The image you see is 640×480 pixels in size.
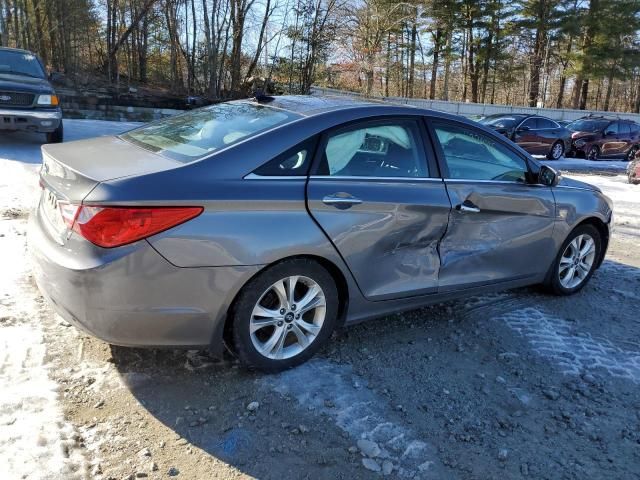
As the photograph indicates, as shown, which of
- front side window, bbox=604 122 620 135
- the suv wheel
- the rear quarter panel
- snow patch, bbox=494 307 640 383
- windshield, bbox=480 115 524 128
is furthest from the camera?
Answer: front side window, bbox=604 122 620 135

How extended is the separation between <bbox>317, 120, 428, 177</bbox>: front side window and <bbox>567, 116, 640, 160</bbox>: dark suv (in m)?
17.8

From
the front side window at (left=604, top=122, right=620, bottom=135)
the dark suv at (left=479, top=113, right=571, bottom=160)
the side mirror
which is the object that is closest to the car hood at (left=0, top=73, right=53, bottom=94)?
the side mirror

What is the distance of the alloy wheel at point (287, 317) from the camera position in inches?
122

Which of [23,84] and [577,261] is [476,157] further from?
[23,84]

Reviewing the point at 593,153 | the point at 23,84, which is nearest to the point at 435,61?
the point at 593,153

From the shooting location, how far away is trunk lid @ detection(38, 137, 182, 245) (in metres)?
2.81

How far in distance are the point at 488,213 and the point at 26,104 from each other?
354 inches

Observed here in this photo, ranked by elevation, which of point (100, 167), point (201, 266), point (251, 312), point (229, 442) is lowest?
point (229, 442)

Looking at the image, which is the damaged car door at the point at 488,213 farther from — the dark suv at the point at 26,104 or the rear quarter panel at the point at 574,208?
the dark suv at the point at 26,104

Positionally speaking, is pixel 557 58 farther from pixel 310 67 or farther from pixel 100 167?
pixel 100 167

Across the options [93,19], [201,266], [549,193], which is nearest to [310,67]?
[93,19]

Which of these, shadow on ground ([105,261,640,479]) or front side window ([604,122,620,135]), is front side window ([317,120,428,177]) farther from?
front side window ([604,122,620,135])

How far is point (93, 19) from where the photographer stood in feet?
72.4

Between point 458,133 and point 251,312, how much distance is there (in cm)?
202
